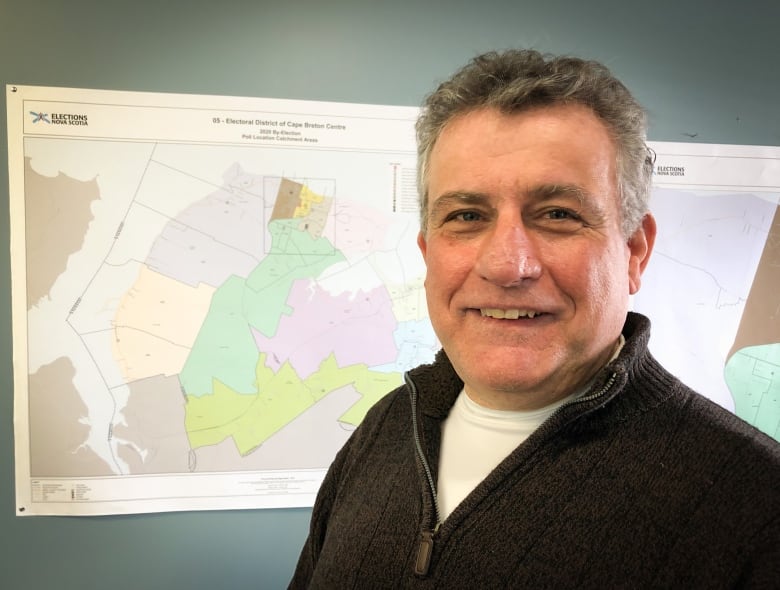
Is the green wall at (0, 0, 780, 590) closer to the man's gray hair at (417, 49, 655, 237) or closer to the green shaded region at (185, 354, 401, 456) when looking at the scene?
the green shaded region at (185, 354, 401, 456)

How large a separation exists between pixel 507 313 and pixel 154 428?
1067mm

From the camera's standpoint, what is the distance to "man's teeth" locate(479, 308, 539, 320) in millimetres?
656

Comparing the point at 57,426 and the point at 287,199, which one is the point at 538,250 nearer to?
the point at 287,199

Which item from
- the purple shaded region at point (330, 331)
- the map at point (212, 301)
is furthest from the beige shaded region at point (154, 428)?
the purple shaded region at point (330, 331)

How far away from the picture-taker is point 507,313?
2.19ft

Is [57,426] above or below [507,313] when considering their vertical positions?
below

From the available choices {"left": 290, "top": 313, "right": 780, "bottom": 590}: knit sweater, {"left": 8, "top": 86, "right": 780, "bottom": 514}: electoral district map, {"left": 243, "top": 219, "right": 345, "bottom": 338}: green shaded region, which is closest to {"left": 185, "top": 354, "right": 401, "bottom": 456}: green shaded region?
{"left": 8, "top": 86, "right": 780, "bottom": 514}: electoral district map

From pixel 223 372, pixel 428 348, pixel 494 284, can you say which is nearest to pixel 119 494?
pixel 223 372

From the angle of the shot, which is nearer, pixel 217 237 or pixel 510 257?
pixel 510 257

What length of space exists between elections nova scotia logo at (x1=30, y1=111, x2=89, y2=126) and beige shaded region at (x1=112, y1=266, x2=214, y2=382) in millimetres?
403

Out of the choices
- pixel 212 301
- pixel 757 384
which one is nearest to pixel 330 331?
pixel 212 301

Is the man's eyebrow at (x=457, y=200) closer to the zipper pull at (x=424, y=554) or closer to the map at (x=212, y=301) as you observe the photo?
the zipper pull at (x=424, y=554)

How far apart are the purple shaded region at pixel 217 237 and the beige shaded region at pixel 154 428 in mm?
302

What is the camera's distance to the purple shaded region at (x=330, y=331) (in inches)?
52.4
